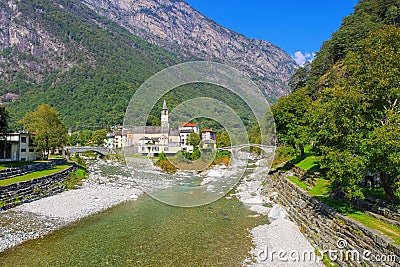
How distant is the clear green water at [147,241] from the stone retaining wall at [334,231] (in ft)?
8.23

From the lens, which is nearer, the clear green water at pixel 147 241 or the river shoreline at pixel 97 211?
the clear green water at pixel 147 241

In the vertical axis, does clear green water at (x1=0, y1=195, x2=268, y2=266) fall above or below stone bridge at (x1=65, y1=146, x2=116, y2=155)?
below

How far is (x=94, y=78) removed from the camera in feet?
532

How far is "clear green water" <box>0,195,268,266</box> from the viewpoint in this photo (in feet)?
40.2

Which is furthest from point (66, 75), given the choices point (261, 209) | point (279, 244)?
point (279, 244)

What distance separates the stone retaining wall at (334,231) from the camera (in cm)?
925

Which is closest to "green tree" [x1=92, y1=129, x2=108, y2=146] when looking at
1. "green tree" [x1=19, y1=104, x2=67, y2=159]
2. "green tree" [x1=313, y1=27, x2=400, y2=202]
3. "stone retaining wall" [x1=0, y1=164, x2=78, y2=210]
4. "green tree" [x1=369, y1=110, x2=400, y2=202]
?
"green tree" [x1=19, y1=104, x2=67, y2=159]

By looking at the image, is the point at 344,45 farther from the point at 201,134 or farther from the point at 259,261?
the point at 259,261

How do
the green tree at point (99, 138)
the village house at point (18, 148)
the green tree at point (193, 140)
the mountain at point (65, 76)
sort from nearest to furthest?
the village house at point (18, 148) → the green tree at point (193, 140) → the green tree at point (99, 138) → the mountain at point (65, 76)

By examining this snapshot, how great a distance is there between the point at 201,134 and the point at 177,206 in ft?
85.4

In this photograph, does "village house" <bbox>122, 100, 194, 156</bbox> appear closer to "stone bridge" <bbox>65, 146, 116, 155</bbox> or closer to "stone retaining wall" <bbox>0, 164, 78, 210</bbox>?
"stone retaining wall" <bbox>0, 164, 78, 210</bbox>

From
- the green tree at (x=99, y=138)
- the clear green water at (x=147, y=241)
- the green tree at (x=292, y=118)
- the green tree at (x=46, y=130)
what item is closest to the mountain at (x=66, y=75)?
the green tree at (x=99, y=138)

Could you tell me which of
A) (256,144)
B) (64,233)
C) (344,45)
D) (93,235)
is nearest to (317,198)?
(93,235)

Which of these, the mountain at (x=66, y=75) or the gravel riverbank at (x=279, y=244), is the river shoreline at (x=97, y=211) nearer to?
the gravel riverbank at (x=279, y=244)
